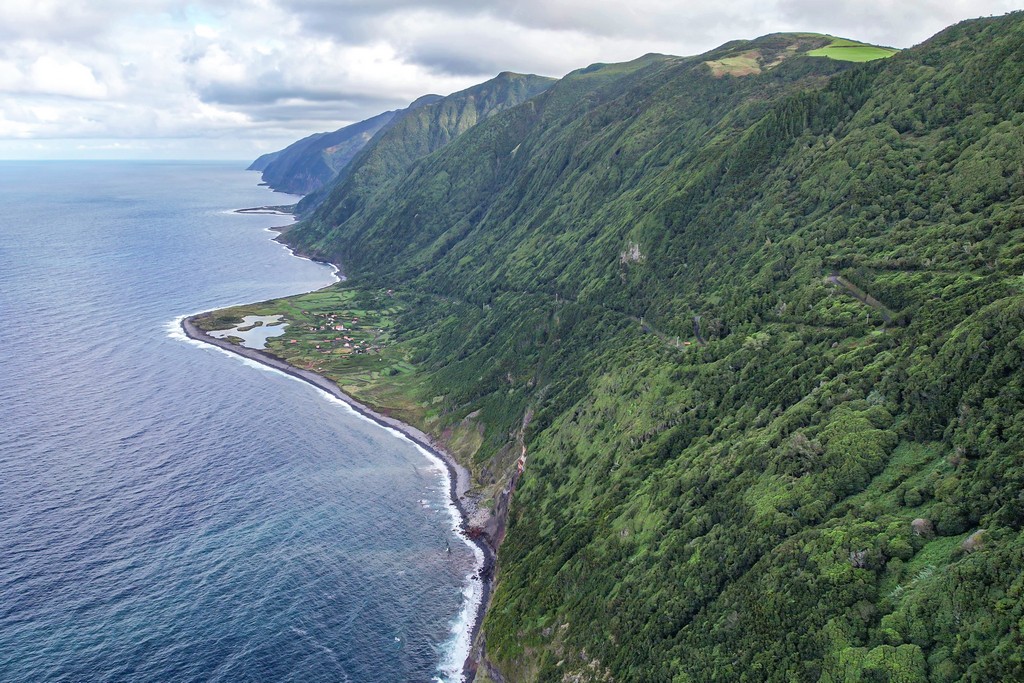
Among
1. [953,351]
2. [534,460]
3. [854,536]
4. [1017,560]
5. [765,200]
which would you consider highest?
[765,200]

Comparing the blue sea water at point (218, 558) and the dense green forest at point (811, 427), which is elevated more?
the dense green forest at point (811, 427)

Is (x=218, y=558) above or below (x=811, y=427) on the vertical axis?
below

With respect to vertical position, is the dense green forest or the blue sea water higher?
the dense green forest

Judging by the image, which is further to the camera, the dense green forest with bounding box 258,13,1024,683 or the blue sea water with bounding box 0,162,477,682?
the blue sea water with bounding box 0,162,477,682

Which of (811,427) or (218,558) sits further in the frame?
(218,558)

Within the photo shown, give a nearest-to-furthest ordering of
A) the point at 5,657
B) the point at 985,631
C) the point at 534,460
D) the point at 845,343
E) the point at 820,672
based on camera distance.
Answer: the point at 985,631, the point at 820,672, the point at 5,657, the point at 845,343, the point at 534,460

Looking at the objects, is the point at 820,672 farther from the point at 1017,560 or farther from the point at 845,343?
the point at 845,343

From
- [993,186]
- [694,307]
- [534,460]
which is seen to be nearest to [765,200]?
[694,307]

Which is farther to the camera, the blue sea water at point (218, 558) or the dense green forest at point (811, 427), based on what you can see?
the blue sea water at point (218, 558)
